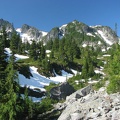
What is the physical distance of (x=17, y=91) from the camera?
34.3m

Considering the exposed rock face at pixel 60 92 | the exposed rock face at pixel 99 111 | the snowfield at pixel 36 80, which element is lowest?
the exposed rock face at pixel 99 111

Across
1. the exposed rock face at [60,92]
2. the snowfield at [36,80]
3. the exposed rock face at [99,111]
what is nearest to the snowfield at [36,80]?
the snowfield at [36,80]

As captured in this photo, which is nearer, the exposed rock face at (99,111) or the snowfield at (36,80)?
the exposed rock face at (99,111)

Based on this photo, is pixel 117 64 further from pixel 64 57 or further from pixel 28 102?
pixel 64 57

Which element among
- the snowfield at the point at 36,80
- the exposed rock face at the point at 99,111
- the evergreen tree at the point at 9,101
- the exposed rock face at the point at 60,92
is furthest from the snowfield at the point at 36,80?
the exposed rock face at the point at 99,111

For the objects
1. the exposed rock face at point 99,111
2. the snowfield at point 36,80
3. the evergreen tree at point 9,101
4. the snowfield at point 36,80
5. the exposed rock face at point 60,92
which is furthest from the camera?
the snowfield at point 36,80

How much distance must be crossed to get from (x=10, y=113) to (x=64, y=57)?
7472 cm

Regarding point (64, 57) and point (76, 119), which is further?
point (64, 57)

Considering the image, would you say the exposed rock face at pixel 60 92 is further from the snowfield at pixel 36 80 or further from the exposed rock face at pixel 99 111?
the exposed rock face at pixel 99 111

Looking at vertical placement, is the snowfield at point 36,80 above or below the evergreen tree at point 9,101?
above

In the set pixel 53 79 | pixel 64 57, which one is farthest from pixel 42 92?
pixel 64 57

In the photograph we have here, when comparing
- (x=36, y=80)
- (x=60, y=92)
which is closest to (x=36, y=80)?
(x=36, y=80)

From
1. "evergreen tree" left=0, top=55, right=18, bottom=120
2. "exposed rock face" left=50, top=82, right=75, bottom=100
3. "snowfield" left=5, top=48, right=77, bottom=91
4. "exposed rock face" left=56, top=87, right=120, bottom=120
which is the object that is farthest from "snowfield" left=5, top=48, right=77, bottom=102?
"exposed rock face" left=56, top=87, right=120, bottom=120

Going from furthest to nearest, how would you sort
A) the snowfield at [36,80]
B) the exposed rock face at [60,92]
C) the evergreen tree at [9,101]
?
the snowfield at [36,80], the exposed rock face at [60,92], the evergreen tree at [9,101]
